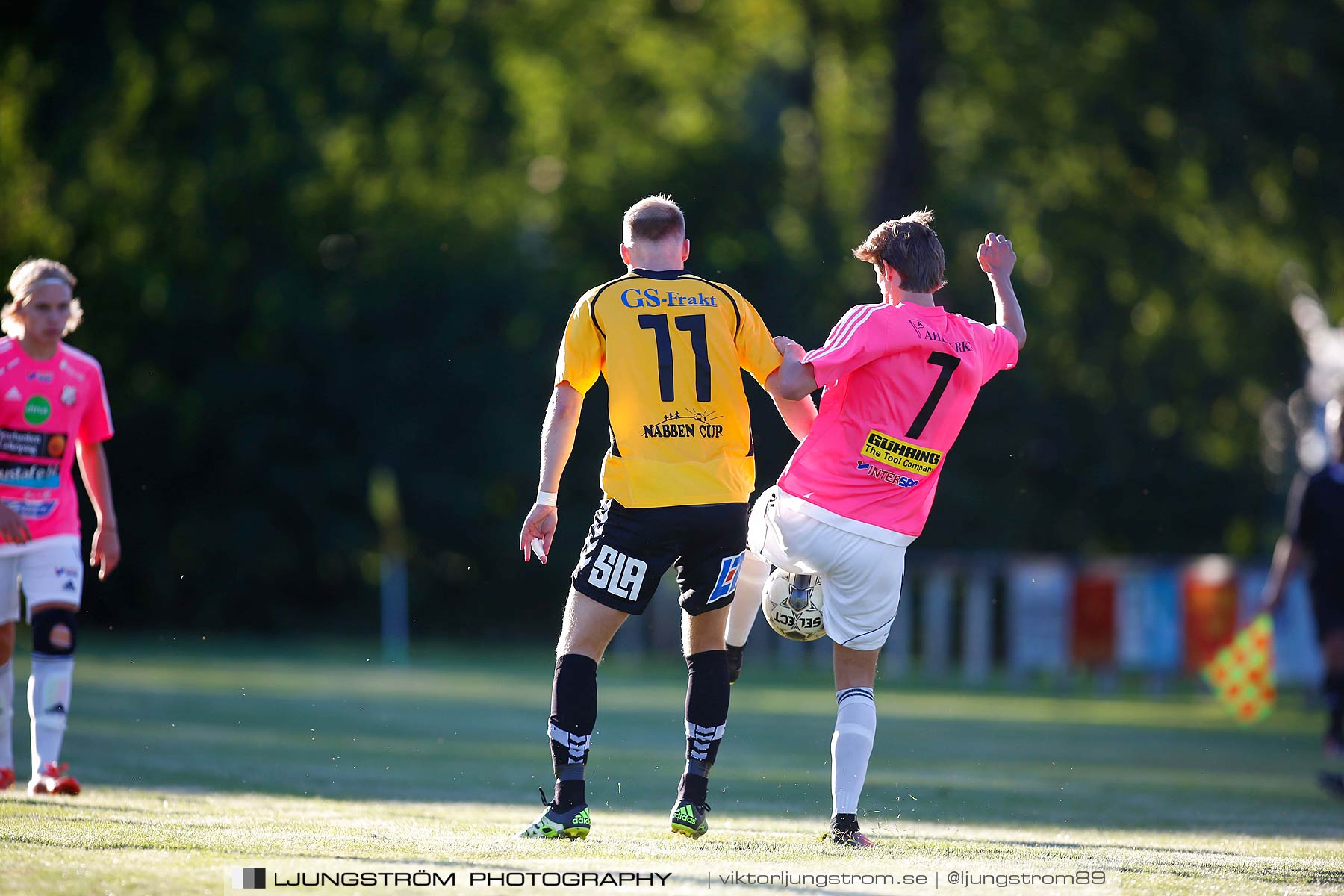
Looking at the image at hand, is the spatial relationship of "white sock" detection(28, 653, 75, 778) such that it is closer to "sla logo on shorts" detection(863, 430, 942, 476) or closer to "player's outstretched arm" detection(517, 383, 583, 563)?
"player's outstretched arm" detection(517, 383, 583, 563)

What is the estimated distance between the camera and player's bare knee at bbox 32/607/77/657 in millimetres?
7527

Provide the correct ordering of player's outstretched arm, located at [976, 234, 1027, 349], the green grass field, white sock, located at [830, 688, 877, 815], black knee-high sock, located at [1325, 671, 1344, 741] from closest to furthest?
the green grass field < white sock, located at [830, 688, 877, 815] < player's outstretched arm, located at [976, 234, 1027, 349] < black knee-high sock, located at [1325, 671, 1344, 741]

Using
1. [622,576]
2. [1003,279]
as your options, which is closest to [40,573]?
[622,576]

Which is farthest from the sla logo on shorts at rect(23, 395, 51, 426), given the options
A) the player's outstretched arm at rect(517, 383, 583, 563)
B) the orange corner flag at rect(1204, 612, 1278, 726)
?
the orange corner flag at rect(1204, 612, 1278, 726)

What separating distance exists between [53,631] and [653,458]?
10.3 ft

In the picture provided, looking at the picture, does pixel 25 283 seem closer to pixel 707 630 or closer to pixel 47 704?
pixel 47 704

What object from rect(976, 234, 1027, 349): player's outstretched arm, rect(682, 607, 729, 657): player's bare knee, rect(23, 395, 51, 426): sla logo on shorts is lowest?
rect(682, 607, 729, 657): player's bare knee

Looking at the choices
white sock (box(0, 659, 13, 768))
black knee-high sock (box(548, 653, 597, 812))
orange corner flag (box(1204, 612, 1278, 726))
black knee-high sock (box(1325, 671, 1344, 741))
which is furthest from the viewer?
orange corner flag (box(1204, 612, 1278, 726))

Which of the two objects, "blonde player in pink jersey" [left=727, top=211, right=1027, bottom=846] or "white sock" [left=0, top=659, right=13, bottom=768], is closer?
"blonde player in pink jersey" [left=727, top=211, right=1027, bottom=846]

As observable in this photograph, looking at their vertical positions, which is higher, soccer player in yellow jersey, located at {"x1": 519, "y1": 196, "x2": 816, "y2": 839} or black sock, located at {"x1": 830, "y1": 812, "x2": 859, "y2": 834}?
soccer player in yellow jersey, located at {"x1": 519, "y1": 196, "x2": 816, "y2": 839}

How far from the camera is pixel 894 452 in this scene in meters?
6.27

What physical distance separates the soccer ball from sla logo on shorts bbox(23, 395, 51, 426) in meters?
3.36

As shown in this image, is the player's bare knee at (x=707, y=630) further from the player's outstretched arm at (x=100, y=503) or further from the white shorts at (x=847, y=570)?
the player's outstretched arm at (x=100, y=503)

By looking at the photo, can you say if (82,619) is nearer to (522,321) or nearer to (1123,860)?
(522,321)
